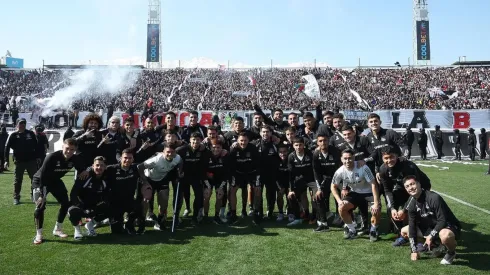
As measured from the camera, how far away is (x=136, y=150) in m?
8.90

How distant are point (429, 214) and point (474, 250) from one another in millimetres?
1232

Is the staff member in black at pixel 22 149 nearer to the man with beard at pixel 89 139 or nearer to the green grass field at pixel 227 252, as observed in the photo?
the green grass field at pixel 227 252

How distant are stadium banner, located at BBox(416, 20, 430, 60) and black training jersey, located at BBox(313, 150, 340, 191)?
5819 centimetres

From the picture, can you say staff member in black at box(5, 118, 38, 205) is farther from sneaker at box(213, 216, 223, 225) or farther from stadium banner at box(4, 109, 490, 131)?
stadium banner at box(4, 109, 490, 131)

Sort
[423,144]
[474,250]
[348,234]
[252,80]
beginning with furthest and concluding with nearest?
[252,80], [423,144], [348,234], [474,250]

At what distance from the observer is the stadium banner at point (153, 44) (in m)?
62.4

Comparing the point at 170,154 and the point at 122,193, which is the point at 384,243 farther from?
the point at 122,193

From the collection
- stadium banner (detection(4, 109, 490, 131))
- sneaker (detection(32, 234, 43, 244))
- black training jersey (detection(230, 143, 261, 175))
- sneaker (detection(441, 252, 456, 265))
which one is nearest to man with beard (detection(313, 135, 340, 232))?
black training jersey (detection(230, 143, 261, 175))

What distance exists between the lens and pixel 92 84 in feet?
158

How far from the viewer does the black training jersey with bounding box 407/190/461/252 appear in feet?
18.3

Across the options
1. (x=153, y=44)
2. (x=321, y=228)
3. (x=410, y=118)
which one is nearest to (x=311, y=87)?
(x=410, y=118)

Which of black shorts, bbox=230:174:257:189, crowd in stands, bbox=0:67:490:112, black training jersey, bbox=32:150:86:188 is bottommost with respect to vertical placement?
black shorts, bbox=230:174:257:189

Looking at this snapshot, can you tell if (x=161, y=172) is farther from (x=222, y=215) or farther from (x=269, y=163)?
(x=269, y=163)

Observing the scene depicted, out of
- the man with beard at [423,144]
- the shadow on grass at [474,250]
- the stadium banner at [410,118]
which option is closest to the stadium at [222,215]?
the shadow on grass at [474,250]
